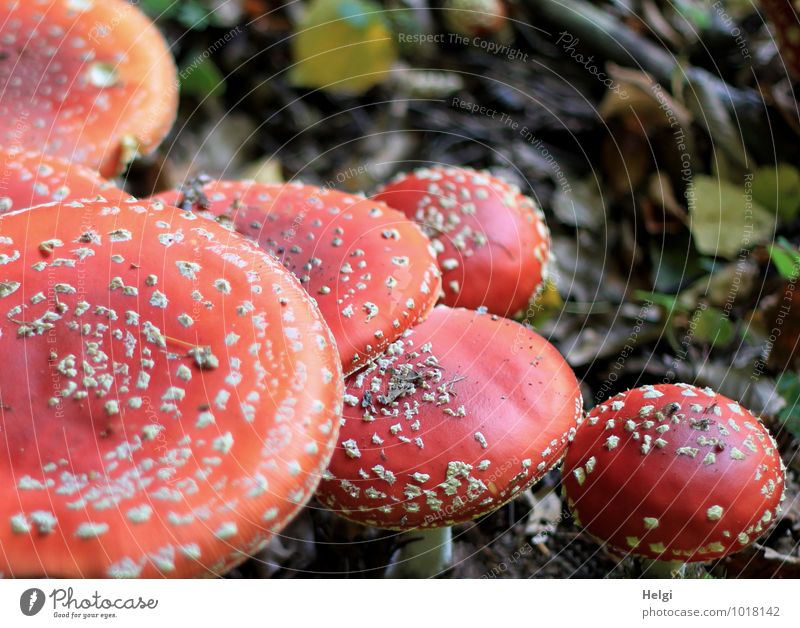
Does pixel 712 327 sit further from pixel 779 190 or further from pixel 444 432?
pixel 444 432

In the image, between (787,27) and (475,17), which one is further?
(475,17)

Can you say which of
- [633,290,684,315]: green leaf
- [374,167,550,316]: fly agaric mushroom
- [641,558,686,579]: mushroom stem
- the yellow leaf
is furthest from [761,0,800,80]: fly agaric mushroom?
[641,558,686,579]: mushroom stem

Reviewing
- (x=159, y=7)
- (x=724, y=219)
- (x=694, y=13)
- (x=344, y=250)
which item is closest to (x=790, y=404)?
(x=724, y=219)

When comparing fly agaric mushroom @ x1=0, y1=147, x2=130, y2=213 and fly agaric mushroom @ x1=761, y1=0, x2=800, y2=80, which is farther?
fly agaric mushroom @ x1=761, y1=0, x2=800, y2=80

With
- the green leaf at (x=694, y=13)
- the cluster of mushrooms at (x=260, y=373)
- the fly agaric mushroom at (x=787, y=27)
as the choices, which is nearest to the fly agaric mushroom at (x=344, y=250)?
the cluster of mushrooms at (x=260, y=373)

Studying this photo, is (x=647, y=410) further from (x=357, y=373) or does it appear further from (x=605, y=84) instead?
(x=605, y=84)

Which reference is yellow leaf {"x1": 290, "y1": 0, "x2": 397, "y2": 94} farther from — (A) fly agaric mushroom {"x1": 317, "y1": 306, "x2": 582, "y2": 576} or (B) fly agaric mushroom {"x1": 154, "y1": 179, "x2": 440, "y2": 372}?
(A) fly agaric mushroom {"x1": 317, "y1": 306, "x2": 582, "y2": 576}

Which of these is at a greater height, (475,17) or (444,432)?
(475,17)
